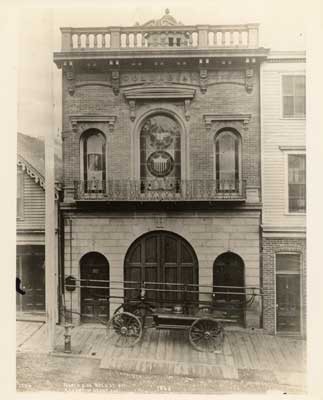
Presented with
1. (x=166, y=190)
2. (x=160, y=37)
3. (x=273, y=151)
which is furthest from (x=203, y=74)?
(x=166, y=190)

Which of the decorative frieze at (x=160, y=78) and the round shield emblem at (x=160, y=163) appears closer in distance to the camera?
the decorative frieze at (x=160, y=78)

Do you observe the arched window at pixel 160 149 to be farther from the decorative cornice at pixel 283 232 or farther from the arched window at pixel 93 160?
the decorative cornice at pixel 283 232

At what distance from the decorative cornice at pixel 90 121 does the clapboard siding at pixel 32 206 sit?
5.65 ft

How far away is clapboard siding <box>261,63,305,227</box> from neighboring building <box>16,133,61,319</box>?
17.6 ft

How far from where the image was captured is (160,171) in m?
10.2

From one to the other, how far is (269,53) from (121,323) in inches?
290

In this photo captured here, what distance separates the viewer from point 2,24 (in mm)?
7684

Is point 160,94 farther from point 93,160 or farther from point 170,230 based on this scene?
point 170,230

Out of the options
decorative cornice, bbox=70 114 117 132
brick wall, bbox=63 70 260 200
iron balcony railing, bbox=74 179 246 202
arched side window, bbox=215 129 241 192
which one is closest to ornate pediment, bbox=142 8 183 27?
brick wall, bbox=63 70 260 200

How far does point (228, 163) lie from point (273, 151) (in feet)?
3.71

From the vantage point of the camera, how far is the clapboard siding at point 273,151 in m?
9.73

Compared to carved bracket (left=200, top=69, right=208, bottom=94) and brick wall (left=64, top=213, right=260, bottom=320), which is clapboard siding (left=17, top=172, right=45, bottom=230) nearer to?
brick wall (left=64, top=213, right=260, bottom=320)

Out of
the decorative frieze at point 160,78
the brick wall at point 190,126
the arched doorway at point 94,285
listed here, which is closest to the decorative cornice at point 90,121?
the brick wall at point 190,126

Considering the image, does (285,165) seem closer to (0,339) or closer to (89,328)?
(89,328)
